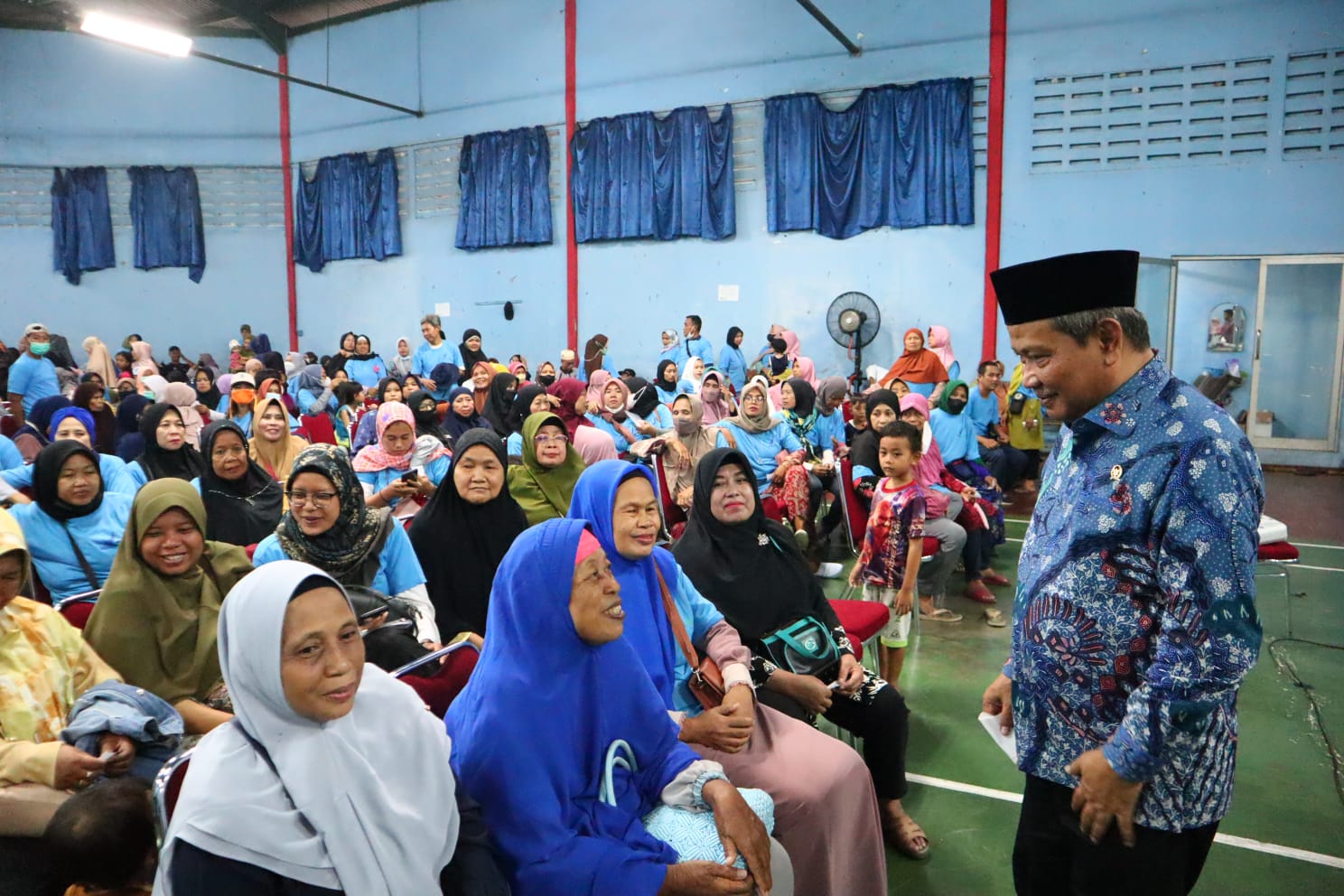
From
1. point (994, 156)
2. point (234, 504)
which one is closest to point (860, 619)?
point (234, 504)

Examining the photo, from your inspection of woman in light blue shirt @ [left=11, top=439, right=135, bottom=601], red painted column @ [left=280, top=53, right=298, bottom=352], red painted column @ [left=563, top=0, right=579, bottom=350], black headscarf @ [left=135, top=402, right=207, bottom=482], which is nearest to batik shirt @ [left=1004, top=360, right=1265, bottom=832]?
woman in light blue shirt @ [left=11, top=439, right=135, bottom=601]

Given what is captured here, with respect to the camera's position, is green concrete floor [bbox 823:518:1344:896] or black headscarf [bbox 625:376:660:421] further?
black headscarf [bbox 625:376:660:421]

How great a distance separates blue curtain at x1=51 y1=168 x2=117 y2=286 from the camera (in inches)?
535

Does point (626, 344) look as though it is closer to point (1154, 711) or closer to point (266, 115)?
point (266, 115)

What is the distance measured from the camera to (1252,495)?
47.8 inches

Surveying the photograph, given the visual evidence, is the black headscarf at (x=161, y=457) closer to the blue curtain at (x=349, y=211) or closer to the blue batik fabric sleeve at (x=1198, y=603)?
the blue batik fabric sleeve at (x=1198, y=603)

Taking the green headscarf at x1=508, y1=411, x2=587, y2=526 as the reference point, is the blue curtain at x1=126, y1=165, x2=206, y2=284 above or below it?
above

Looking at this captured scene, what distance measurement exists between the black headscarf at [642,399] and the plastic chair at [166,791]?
522 cm

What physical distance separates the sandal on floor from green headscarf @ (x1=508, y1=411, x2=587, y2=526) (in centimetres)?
190

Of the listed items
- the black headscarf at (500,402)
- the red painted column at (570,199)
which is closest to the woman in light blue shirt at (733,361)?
the red painted column at (570,199)

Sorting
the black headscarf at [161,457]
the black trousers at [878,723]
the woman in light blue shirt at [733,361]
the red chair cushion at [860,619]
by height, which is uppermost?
the woman in light blue shirt at [733,361]

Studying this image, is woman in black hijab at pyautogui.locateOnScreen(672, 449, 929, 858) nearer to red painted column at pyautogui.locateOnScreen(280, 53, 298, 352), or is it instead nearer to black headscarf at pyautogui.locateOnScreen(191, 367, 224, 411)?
black headscarf at pyautogui.locateOnScreen(191, 367, 224, 411)

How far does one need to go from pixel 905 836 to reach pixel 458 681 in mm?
1345

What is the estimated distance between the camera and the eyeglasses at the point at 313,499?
2.50 metres
